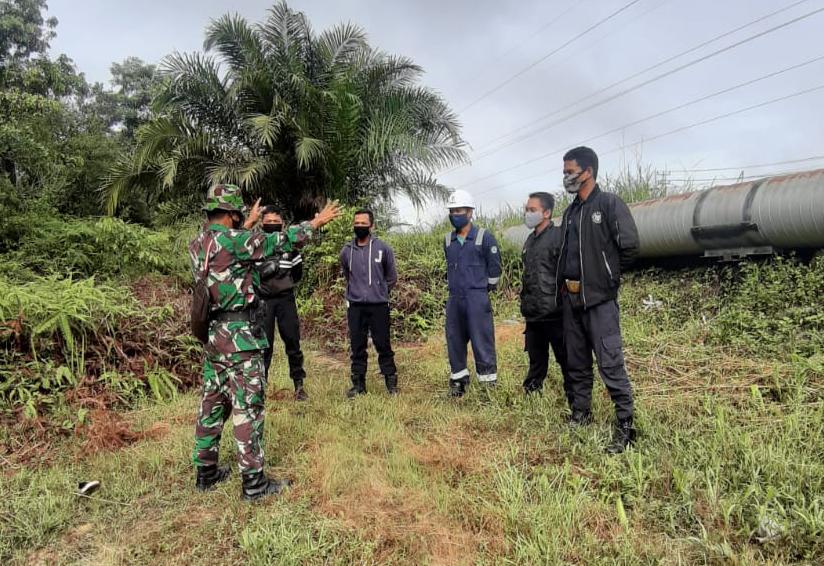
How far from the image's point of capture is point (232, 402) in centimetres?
282

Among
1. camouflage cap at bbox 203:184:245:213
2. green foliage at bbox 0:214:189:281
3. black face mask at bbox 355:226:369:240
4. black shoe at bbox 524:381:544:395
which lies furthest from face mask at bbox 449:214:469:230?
green foliage at bbox 0:214:189:281

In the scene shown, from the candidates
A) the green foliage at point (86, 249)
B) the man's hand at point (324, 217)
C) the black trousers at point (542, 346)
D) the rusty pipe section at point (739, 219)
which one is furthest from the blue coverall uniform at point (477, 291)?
the green foliage at point (86, 249)

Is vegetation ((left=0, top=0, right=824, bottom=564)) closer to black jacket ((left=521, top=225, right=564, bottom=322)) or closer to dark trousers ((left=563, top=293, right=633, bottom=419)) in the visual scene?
dark trousers ((left=563, top=293, right=633, bottom=419))

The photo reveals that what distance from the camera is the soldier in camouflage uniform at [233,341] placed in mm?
2768

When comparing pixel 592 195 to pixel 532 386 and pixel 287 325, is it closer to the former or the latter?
pixel 532 386

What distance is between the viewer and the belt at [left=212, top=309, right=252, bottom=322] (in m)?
2.83

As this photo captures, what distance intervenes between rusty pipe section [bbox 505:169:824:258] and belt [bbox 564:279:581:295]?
10.4ft

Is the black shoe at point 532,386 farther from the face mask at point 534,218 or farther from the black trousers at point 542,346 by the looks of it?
the face mask at point 534,218

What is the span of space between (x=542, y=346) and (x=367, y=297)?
158cm

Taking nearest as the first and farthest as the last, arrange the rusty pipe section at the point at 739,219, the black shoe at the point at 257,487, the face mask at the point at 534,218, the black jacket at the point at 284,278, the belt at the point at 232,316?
the black shoe at the point at 257,487, the belt at the point at 232,316, the face mask at the point at 534,218, the black jacket at the point at 284,278, the rusty pipe section at the point at 739,219

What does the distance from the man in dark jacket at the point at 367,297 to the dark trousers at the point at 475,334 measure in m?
0.62

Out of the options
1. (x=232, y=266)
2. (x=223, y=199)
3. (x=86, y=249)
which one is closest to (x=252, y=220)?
(x=223, y=199)

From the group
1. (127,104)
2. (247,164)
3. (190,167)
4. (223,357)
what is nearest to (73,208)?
(190,167)

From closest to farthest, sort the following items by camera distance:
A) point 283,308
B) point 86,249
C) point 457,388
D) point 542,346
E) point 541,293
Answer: point 541,293 < point 542,346 < point 457,388 < point 283,308 < point 86,249
